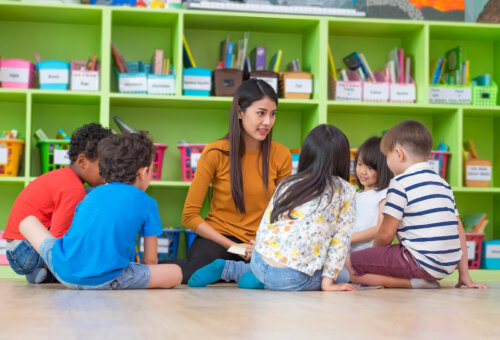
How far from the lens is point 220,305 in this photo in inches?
59.1

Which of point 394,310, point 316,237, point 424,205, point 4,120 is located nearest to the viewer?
point 394,310

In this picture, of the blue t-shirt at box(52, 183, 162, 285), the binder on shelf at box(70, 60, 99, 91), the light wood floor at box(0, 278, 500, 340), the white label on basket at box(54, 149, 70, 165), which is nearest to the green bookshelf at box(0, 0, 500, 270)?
the binder on shelf at box(70, 60, 99, 91)

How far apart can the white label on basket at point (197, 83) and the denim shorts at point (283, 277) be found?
1314 millimetres

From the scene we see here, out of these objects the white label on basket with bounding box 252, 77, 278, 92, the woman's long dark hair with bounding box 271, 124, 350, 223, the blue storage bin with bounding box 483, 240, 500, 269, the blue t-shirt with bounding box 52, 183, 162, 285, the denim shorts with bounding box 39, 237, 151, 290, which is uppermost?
the white label on basket with bounding box 252, 77, 278, 92

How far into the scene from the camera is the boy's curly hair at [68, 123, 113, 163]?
231cm

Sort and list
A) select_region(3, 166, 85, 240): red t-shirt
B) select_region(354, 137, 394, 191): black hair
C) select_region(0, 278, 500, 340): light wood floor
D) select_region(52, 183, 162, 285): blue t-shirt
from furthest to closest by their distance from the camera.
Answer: select_region(354, 137, 394, 191): black hair < select_region(3, 166, 85, 240): red t-shirt < select_region(52, 183, 162, 285): blue t-shirt < select_region(0, 278, 500, 340): light wood floor

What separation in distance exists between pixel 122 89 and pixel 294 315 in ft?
6.67

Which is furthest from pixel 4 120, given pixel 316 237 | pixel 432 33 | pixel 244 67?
pixel 432 33

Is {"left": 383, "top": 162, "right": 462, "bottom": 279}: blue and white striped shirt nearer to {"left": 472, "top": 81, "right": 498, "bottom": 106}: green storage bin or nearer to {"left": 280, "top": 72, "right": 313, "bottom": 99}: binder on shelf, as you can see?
{"left": 280, "top": 72, "right": 313, "bottom": 99}: binder on shelf

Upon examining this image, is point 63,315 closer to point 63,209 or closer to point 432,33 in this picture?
point 63,209

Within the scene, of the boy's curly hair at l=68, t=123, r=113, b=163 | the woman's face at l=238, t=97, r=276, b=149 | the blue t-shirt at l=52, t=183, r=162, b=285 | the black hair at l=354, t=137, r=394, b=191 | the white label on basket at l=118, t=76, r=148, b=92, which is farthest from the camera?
the white label on basket at l=118, t=76, r=148, b=92

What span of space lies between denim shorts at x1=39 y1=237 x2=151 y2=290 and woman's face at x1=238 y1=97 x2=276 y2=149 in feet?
2.49

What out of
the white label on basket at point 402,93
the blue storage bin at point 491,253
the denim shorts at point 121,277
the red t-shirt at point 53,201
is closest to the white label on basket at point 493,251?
the blue storage bin at point 491,253

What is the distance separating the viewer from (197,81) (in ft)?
10.1
